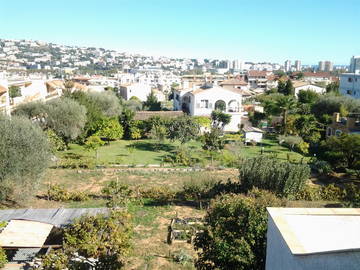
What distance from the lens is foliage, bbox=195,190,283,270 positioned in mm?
9273

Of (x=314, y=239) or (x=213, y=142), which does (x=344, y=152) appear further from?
(x=314, y=239)

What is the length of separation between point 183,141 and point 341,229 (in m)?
24.8

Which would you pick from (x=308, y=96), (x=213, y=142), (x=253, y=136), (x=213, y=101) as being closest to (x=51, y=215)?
(x=213, y=142)

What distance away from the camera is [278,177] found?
1717 cm

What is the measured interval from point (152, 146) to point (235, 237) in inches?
999

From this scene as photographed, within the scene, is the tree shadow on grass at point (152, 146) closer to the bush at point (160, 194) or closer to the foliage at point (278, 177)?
the bush at point (160, 194)

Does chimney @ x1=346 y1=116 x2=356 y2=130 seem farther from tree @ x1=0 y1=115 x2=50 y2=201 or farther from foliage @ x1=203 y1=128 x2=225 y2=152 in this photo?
tree @ x1=0 y1=115 x2=50 y2=201

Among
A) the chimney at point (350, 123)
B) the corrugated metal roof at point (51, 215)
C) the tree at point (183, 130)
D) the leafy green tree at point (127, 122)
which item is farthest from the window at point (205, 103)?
the corrugated metal roof at point (51, 215)

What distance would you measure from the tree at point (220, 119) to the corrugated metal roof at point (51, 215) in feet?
97.3

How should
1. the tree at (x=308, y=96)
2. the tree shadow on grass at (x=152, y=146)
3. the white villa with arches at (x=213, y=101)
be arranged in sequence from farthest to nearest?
the tree at (x=308, y=96)
the white villa with arches at (x=213, y=101)
the tree shadow on grass at (x=152, y=146)

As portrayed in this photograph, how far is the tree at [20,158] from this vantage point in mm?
15641

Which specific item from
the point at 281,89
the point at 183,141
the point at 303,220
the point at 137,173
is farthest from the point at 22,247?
the point at 281,89

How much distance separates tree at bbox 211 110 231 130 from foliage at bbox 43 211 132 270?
103 ft

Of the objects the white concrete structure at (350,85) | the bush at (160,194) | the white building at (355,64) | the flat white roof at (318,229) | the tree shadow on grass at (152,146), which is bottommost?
the tree shadow on grass at (152,146)
